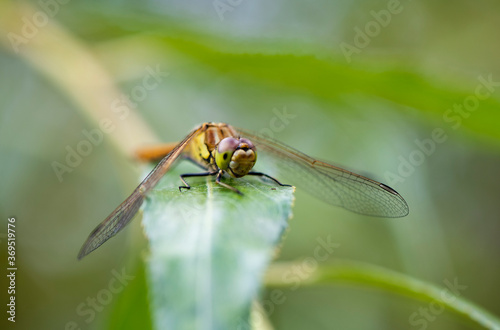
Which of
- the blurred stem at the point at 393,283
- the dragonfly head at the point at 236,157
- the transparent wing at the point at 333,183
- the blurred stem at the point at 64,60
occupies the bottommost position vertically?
the blurred stem at the point at 393,283

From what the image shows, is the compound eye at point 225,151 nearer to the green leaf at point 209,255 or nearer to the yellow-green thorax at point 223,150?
the yellow-green thorax at point 223,150

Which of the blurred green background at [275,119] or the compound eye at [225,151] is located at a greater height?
the blurred green background at [275,119]

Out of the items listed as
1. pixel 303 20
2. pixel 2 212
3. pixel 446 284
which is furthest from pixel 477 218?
pixel 2 212

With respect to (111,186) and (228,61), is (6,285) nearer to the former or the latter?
(111,186)

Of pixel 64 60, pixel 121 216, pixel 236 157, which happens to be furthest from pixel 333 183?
pixel 64 60

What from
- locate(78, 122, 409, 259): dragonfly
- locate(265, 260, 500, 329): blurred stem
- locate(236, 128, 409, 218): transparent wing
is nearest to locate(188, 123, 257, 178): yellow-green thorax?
locate(78, 122, 409, 259): dragonfly

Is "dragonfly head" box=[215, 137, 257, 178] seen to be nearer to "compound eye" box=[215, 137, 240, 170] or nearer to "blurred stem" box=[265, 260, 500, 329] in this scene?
"compound eye" box=[215, 137, 240, 170]

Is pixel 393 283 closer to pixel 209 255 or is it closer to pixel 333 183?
pixel 333 183

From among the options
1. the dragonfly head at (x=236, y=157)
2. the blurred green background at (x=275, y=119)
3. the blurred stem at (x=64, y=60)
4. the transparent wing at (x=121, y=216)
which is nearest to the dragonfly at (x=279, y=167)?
the dragonfly head at (x=236, y=157)
